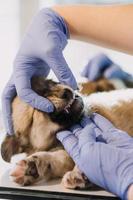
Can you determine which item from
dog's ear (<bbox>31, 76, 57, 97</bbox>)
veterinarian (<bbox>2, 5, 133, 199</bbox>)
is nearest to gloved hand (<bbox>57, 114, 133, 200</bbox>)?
veterinarian (<bbox>2, 5, 133, 199</bbox>)

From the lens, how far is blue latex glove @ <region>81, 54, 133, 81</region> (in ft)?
4.03

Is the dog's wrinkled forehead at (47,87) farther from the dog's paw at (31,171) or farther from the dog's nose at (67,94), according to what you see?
the dog's paw at (31,171)

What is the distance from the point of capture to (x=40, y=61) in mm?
954

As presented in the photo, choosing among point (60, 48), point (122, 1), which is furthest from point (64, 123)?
point (122, 1)

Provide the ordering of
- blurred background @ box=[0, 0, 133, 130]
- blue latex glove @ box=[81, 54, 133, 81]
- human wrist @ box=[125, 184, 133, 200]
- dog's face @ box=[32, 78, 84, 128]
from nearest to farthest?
human wrist @ box=[125, 184, 133, 200] < dog's face @ box=[32, 78, 84, 128] < blue latex glove @ box=[81, 54, 133, 81] < blurred background @ box=[0, 0, 133, 130]

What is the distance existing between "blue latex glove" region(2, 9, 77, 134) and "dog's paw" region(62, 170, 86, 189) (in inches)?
6.6

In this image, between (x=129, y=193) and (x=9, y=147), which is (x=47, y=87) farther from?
(x=129, y=193)

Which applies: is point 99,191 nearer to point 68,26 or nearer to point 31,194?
point 31,194

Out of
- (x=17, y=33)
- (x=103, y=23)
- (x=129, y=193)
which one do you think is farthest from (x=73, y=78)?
(x=17, y=33)

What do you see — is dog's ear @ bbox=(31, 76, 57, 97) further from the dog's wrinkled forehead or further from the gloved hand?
the gloved hand

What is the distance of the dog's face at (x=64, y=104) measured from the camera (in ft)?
2.89

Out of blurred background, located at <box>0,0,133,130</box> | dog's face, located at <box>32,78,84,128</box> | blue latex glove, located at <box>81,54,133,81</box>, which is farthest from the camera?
blurred background, located at <box>0,0,133,130</box>

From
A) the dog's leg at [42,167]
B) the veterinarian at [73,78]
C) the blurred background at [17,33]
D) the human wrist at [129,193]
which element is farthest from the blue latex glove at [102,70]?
the human wrist at [129,193]

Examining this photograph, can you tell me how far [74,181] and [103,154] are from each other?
83 millimetres
